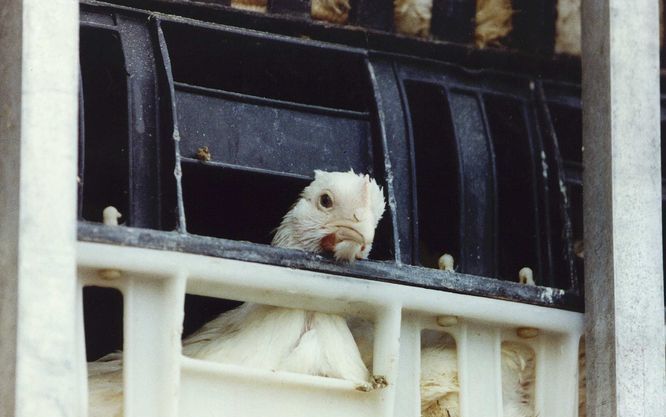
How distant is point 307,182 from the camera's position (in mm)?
6828

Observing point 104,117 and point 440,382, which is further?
point 104,117

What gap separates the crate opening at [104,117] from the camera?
6559mm

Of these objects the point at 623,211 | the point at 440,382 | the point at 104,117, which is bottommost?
the point at 440,382

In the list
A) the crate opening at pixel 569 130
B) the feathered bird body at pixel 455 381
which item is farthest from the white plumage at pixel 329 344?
the crate opening at pixel 569 130

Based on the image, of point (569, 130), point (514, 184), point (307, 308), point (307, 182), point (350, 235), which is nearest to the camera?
point (307, 308)

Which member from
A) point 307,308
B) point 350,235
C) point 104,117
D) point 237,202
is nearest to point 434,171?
point 237,202

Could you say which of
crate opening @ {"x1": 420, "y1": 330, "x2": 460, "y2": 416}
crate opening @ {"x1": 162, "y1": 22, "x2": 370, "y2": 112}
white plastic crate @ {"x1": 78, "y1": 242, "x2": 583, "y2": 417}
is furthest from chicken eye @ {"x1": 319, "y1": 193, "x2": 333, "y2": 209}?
crate opening @ {"x1": 420, "y1": 330, "x2": 460, "y2": 416}

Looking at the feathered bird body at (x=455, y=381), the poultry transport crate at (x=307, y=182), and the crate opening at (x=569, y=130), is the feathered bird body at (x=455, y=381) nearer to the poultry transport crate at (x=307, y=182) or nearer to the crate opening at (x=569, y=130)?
the poultry transport crate at (x=307, y=182)

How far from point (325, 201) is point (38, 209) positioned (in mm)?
1450

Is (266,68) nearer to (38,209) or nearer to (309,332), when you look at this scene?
(309,332)

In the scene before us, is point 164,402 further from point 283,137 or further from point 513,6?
point 513,6

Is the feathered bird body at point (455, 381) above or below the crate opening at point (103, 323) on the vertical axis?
below

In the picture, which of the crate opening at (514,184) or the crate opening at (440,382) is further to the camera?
the crate opening at (514,184)

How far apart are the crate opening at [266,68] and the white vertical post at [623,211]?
82 centimetres
